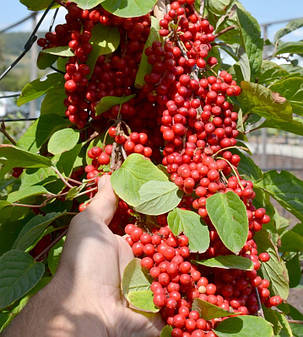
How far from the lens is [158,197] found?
786 millimetres

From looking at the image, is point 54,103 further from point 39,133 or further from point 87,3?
point 87,3

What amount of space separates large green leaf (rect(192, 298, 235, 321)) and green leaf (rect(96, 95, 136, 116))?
406 millimetres

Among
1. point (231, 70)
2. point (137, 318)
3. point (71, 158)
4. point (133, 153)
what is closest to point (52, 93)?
point (71, 158)

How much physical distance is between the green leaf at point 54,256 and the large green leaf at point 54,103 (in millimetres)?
315

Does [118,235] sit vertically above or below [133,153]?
below

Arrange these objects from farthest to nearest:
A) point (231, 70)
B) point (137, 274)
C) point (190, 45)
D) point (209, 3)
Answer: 1. point (231, 70)
2. point (209, 3)
3. point (190, 45)
4. point (137, 274)

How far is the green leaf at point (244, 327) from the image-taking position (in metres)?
0.72

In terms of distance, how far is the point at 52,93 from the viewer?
3.53ft

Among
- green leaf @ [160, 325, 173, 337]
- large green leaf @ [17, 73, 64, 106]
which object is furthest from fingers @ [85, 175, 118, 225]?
large green leaf @ [17, 73, 64, 106]

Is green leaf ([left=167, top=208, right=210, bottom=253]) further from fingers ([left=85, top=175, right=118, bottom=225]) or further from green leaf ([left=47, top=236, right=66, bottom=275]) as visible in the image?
green leaf ([left=47, top=236, right=66, bottom=275])

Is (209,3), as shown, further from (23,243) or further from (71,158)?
(23,243)

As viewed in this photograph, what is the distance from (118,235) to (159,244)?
135 mm

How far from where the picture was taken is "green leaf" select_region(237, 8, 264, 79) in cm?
92

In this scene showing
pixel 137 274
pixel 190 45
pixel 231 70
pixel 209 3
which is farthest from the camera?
pixel 231 70
